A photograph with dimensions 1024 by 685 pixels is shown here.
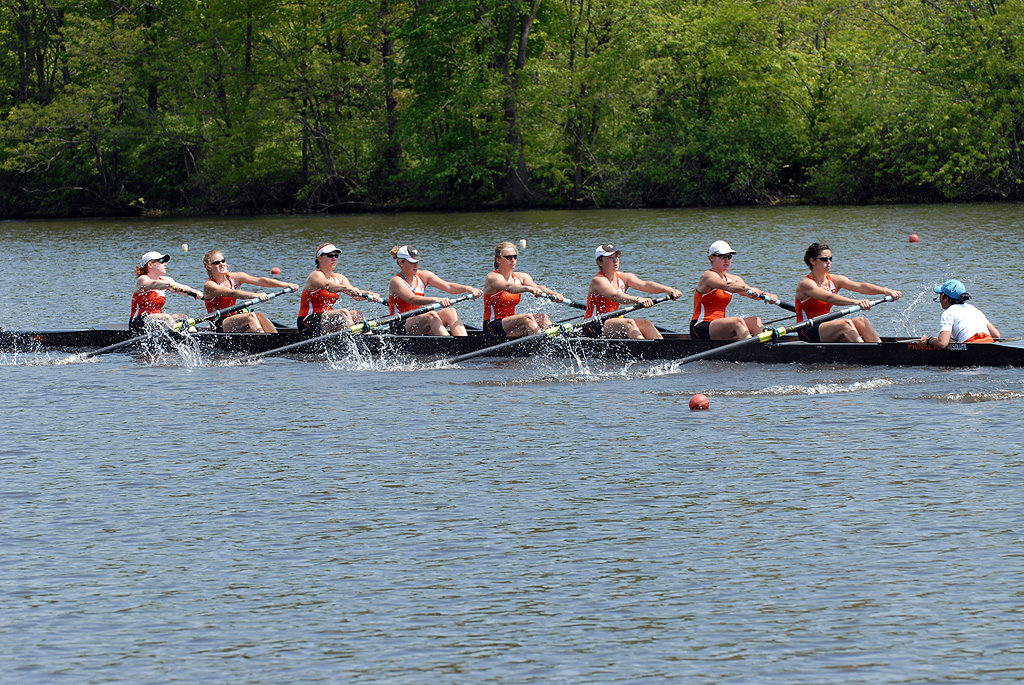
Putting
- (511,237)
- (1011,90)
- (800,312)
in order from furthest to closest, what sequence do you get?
(1011,90), (511,237), (800,312)

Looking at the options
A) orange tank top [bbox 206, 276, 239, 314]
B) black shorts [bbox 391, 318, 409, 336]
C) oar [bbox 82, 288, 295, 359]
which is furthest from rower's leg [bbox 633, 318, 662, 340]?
orange tank top [bbox 206, 276, 239, 314]

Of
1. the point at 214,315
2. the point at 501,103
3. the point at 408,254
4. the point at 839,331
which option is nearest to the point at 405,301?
the point at 408,254

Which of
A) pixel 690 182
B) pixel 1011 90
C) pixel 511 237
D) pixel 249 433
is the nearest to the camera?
pixel 249 433

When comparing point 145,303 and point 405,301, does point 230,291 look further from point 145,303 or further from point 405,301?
point 405,301

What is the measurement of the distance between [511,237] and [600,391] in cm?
2503

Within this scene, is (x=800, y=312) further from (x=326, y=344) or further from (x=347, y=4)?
(x=347, y=4)

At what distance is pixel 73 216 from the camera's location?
6319 cm

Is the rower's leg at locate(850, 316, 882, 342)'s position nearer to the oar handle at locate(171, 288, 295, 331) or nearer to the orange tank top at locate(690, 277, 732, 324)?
the orange tank top at locate(690, 277, 732, 324)

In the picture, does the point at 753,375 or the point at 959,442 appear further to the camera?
the point at 753,375

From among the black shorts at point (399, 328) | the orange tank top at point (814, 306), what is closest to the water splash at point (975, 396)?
the orange tank top at point (814, 306)

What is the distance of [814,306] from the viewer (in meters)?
16.5

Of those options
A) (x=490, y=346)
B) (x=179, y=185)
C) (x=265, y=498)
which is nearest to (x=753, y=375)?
(x=490, y=346)

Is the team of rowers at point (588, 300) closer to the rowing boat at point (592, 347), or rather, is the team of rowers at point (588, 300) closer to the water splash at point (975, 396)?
the rowing boat at point (592, 347)

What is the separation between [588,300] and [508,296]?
1028 mm
